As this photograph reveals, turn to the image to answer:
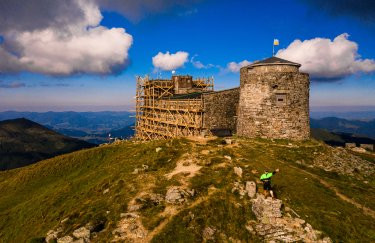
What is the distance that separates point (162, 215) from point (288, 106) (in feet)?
75.1

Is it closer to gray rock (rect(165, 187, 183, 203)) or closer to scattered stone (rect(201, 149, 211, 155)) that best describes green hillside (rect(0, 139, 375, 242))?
scattered stone (rect(201, 149, 211, 155))

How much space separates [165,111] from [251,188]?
1457 inches

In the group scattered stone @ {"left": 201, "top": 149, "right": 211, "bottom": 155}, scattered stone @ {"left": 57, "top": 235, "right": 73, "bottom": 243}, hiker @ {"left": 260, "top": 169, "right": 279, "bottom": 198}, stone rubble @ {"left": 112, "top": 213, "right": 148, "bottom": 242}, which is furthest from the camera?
scattered stone @ {"left": 201, "top": 149, "right": 211, "bottom": 155}

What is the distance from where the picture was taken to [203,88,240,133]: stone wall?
4228 centimetres

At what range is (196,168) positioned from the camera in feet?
76.5

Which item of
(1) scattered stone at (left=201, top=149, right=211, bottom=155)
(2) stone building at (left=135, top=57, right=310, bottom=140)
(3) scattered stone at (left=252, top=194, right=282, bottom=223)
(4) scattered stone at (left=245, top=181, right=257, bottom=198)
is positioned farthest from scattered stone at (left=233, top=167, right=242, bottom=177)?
(2) stone building at (left=135, top=57, right=310, bottom=140)

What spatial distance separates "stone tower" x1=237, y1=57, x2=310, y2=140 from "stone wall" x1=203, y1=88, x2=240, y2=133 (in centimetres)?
852

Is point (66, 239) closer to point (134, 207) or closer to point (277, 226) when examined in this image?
point (134, 207)

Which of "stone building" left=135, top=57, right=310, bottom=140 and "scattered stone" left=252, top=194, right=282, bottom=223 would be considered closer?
"scattered stone" left=252, top=194, right=282, bottom=223

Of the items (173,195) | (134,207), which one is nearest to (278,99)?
(173,195)

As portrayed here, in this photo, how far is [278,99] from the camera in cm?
3334

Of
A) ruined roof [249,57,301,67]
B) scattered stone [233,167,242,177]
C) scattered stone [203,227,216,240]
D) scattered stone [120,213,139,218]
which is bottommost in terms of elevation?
scattered stone [203,227,216,240]

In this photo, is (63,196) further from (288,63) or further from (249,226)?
(288,63)

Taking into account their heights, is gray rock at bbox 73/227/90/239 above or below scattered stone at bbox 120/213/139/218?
below
